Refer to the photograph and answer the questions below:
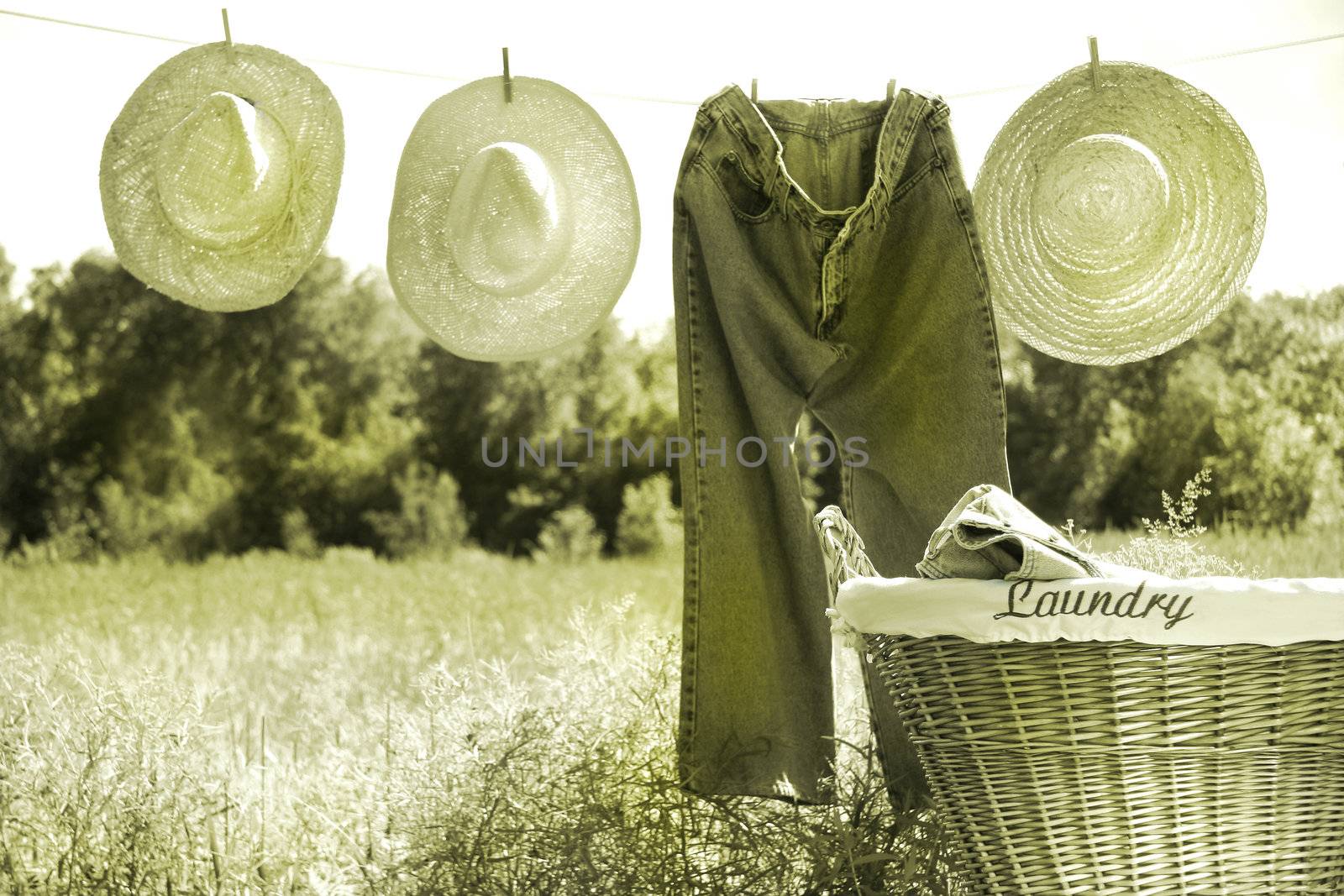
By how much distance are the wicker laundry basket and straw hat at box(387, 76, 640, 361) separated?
1006mm

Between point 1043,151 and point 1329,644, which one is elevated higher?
point 1043,151

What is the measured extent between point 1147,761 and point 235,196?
174 cm

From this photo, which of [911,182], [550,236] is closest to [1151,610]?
[911,182]

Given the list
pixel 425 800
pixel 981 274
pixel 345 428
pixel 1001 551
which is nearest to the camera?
pixel 1001 551

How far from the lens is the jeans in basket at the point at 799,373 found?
6.07 ft

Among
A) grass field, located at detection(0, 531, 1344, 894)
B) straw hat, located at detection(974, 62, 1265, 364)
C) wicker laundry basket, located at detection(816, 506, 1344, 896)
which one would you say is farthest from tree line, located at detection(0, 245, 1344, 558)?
wicker laundry basket, located at detection(816, 506, 1344, 896)

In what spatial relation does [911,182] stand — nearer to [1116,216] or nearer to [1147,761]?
[1116,216]

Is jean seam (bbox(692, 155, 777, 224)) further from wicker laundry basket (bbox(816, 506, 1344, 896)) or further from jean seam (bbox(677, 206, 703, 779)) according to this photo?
wicker laundry basket (bbox(816, 506, 1344, 896))

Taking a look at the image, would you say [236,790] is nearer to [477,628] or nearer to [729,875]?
[729,875]

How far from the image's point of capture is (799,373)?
1.93 m

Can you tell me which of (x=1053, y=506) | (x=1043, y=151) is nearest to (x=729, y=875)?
(x=1043, y=151)

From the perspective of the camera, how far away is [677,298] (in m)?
1.93

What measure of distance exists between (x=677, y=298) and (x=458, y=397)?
14.6 ft

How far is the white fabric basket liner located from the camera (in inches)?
46.3
